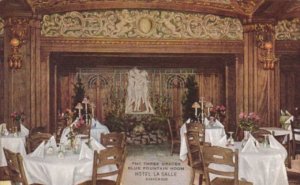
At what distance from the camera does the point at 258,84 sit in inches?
388

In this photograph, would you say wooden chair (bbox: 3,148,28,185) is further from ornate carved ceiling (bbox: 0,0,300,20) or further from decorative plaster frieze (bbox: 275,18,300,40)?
decorative plaster frieze (bbox: 275,18,300,40)

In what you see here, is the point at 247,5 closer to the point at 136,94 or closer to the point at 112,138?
the point at 112,138

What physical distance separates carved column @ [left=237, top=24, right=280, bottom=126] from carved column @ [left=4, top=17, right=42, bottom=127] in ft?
15.1

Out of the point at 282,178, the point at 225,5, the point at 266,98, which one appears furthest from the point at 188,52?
the point at 282,178

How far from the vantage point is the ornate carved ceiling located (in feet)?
29.4

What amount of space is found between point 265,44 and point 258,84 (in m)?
0.91

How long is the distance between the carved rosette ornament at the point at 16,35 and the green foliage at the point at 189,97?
4.94 m

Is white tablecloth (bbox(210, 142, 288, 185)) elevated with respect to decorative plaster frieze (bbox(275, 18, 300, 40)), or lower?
lower

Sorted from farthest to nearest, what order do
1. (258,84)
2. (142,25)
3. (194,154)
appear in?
Answer: (258,84) → (142,25) → (194,154)

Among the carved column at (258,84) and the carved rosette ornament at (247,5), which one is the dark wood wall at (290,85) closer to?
the carved column at (258,84)

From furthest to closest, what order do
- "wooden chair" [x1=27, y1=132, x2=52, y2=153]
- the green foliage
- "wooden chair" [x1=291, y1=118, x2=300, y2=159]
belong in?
1. the green foliage
2. "wooden chair" [x1=291, y1=118, x2=300, y2=159]
3. "wooden chair" [x1=27, y1=132, x2=52, y2=153]

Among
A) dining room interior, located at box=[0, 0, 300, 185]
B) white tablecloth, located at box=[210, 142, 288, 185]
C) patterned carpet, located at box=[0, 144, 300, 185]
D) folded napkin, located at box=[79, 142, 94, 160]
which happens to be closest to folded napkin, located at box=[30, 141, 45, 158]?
folded napkin, located at box=[79, 142, 94, 160]

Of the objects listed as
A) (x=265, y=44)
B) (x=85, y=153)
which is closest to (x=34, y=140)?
(x=85, y=153)

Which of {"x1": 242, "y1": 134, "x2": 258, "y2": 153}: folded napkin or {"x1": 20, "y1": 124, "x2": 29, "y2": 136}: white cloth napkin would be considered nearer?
{"x1": 242, "y1": 134, "x2": 258, "y2": 153}: folded napkin
